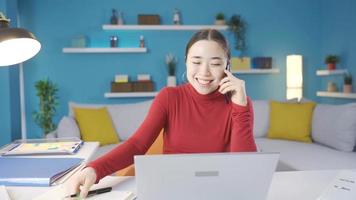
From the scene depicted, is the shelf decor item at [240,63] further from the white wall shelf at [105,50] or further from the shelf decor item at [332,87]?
the white wall shelf at [105,50]

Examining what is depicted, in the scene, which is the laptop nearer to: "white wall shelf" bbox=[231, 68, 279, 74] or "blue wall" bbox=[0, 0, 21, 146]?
"blue wall" bbox=[0, 0, 21, 146]

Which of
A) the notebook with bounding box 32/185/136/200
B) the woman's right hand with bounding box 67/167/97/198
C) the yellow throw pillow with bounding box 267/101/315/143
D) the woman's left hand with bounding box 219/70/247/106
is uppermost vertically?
the woman's left hand with bounding box 219/70/247/106

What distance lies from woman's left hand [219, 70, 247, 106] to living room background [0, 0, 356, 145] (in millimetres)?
3111

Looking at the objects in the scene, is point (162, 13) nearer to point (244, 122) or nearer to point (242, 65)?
point (242, 65)

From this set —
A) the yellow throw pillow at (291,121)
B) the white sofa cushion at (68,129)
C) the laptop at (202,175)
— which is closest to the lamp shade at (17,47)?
the laptop at (202,175)

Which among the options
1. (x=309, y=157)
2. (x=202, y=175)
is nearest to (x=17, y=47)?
(x=202, y=175)

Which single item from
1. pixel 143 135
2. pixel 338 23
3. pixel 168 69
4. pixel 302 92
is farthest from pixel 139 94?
pixel 143 135

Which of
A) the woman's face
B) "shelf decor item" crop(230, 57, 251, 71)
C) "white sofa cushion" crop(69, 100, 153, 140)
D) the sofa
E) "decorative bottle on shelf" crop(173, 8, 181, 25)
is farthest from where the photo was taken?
"shelf decor item" crop(230, 57, 251, 71)

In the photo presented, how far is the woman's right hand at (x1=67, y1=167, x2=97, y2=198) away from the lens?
3.15 feet

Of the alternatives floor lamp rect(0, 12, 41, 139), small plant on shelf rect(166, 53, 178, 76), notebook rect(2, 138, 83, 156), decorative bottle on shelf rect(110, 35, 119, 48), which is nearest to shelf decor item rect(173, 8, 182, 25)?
small plant on shelf rect(166, 53, 178, 76)

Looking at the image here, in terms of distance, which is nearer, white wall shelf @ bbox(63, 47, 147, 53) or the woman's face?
the woman's face

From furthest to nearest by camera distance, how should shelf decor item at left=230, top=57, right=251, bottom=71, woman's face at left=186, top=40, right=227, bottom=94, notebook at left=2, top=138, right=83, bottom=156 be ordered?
shelf decor item at left=230, top=57, right=251, bottom=71, notebook at left=2, top=138, right=83, bottom=156, woman's face at left=186, top=40, right=227, bottom=94

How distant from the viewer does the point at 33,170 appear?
1.20 meters

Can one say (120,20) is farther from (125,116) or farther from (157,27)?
(125,116)
